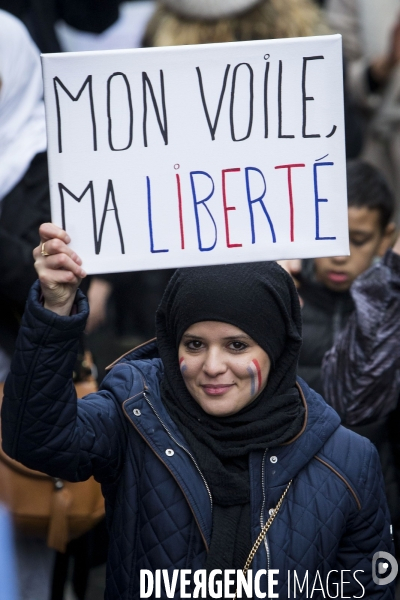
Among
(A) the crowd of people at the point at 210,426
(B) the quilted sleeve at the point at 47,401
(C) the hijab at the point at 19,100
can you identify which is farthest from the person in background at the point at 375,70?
(B) the quilted sleeve at the point at 47,401

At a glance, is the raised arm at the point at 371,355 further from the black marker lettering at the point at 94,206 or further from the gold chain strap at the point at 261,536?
the black marker lettering at the point at 94,206

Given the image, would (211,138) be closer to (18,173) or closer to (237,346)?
(237,346)

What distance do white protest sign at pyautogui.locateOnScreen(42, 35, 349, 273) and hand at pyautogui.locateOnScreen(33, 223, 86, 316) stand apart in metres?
0.08

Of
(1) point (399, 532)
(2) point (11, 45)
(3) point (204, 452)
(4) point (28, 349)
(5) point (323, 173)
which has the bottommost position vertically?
(1) point (399, 532)

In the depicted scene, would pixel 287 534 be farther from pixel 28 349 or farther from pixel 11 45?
pixel 11 45

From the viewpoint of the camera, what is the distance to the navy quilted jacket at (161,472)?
7.09 ft

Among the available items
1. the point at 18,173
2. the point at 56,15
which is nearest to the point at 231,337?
the point at 18,173

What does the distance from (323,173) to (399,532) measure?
1367 millimetres

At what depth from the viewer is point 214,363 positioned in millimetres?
2279

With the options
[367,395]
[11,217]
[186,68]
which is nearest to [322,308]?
[367,395]

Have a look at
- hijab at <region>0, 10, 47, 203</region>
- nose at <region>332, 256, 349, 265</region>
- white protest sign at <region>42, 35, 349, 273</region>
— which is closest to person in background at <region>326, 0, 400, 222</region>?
nose at <region>332, 256, 349, 265</region>

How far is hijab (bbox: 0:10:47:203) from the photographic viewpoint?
3.36 meters

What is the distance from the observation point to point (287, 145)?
2312 millimetres

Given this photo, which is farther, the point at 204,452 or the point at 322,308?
the point at 322,308
